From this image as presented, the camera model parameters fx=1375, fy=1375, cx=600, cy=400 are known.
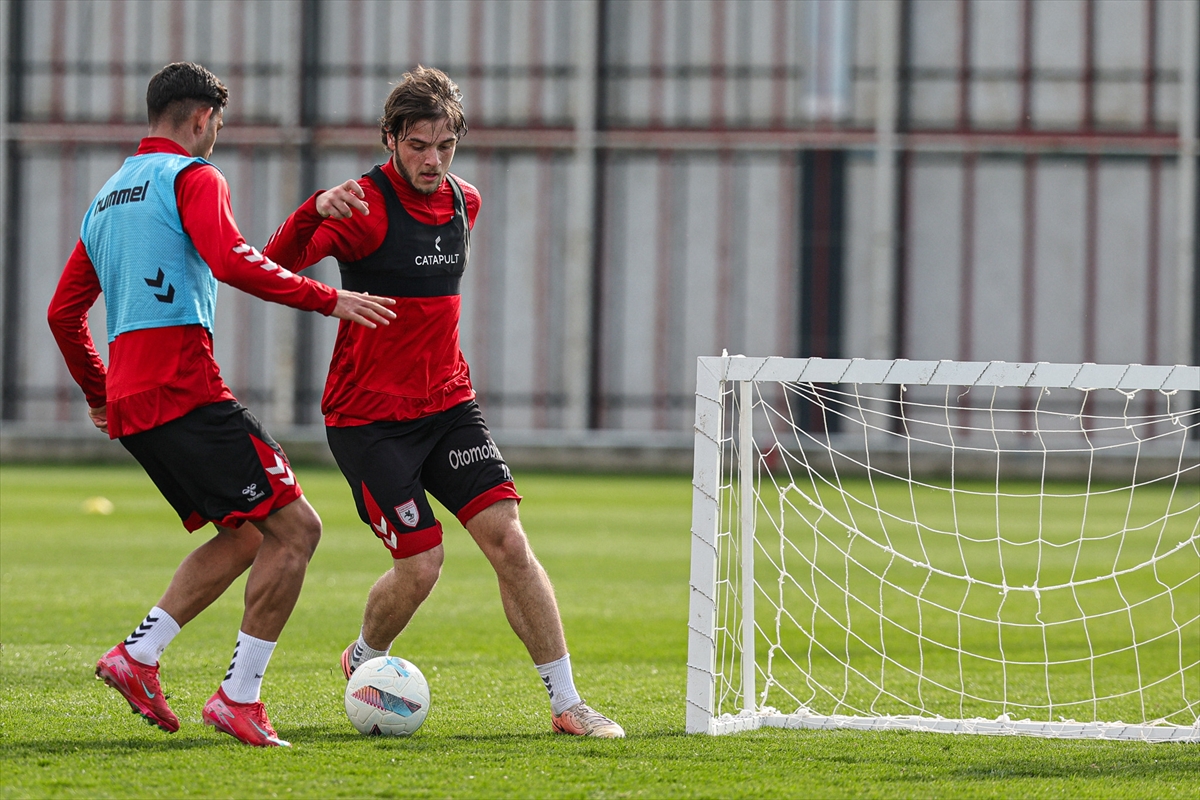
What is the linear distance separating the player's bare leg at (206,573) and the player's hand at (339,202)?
0.87 meters

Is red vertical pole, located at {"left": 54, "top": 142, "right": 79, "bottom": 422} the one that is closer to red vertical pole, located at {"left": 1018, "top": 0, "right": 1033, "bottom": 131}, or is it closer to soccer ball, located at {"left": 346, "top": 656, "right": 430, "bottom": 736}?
red vertical pole, located at {"left": 1018, "top": 0, "right": 1033, "bottom": 131}

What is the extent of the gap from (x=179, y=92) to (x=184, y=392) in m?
0.78

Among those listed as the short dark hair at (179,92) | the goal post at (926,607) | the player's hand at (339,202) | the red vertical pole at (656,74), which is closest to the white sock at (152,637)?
the player's hand at (339,202)

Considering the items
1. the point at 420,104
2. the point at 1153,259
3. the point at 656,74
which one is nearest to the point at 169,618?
the point at 420,104

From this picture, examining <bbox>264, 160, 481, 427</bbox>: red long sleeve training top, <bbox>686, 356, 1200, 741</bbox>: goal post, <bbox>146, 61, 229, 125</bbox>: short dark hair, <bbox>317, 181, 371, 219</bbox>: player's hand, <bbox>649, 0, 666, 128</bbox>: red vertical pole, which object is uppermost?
<bbox>649, 0, 666, 128</bbox>: red vertical pole

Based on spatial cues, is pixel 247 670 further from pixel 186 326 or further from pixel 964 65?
pixel 964 65

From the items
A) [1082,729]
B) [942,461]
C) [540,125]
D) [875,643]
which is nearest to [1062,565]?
[875,643]

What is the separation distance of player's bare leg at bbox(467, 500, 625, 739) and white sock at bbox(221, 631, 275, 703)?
66cm

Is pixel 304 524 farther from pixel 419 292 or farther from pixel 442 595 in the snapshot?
pixel 442 595

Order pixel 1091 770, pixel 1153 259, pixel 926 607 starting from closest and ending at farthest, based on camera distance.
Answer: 1. pixel 1091 770
2. pixel 926 607
3. pixel 1153 259

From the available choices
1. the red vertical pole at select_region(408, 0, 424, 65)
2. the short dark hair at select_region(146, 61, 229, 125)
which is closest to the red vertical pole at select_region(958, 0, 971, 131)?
the red vertical pole at select_region(408, 0, 424, 65)

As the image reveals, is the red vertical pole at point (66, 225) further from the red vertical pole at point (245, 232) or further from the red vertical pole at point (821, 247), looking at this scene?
the red vertical pole at point (821, 247)

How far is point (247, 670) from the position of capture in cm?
357

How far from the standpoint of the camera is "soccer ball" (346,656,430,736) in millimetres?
3717
